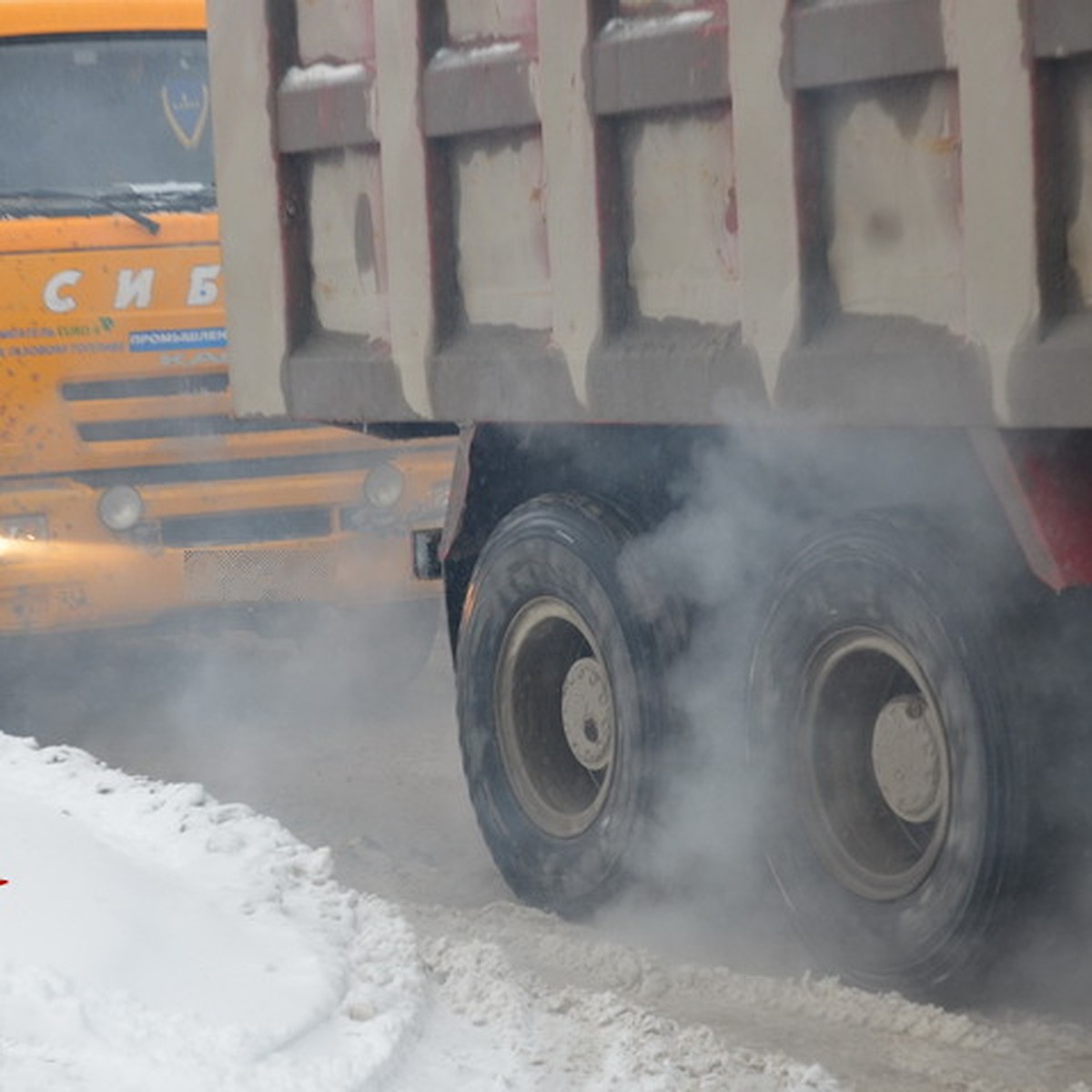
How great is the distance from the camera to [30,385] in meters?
9.00

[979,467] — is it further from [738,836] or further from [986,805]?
[738,836]

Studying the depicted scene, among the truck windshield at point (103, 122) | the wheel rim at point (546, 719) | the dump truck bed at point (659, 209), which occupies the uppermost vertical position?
the truck windshield at point (103, 122)

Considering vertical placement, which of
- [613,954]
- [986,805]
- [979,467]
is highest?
[979,467]

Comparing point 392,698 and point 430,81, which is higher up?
Result: point 430,81

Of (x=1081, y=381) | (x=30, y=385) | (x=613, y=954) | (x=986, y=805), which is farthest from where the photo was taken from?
(x=30, y=385)

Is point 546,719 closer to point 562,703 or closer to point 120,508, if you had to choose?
point 562,703

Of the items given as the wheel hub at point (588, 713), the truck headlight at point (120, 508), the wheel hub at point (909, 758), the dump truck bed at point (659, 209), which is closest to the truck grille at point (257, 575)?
the truck headlight at point (120, 508)

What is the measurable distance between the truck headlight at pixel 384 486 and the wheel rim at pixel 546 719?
275cm

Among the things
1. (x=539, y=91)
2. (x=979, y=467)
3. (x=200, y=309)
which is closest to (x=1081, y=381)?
(x=979, y=467)

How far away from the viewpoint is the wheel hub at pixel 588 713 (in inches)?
256

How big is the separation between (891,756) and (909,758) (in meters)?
0.05

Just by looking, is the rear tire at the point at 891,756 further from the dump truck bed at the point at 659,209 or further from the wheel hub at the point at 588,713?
the wheel hub at the point at 588,713

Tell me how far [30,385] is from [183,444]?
1.89ft

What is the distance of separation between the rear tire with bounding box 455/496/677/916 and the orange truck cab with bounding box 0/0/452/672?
2.39 m
